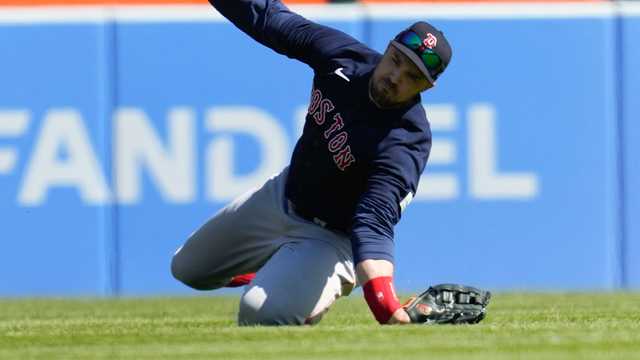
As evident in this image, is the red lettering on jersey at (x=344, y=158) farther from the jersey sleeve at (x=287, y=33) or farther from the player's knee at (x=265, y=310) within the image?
the player's knee at (x=265, y=310)

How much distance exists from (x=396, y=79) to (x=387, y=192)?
1.52ft

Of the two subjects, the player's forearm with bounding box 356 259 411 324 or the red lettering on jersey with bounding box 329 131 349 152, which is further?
the red lettering on jersey with bounding box 329 131 349 152

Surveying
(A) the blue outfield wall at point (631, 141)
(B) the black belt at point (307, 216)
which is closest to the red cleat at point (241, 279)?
(B) the black belt at point (307, 216)

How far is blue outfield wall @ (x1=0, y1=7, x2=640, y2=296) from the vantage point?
37.4ft

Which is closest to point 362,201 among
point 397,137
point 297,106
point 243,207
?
point 397,137

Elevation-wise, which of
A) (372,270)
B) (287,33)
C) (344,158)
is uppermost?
(287,33)

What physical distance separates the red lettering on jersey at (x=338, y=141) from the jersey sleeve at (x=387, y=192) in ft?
0.58

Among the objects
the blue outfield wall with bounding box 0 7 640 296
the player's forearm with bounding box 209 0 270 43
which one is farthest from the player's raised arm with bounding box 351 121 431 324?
the blue outfield wall with bounding box 0 7 640 296

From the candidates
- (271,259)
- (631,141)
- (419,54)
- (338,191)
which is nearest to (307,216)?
(271,259)

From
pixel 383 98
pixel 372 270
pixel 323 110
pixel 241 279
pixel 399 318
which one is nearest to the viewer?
pixel 372 270

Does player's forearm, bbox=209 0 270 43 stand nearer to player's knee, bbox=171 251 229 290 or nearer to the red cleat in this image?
player's knee, bbox=171 251 229 290

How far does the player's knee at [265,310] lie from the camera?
7.09 m

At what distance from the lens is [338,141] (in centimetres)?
700

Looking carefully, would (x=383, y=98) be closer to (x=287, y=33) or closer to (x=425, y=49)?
(x=425, y=49)
